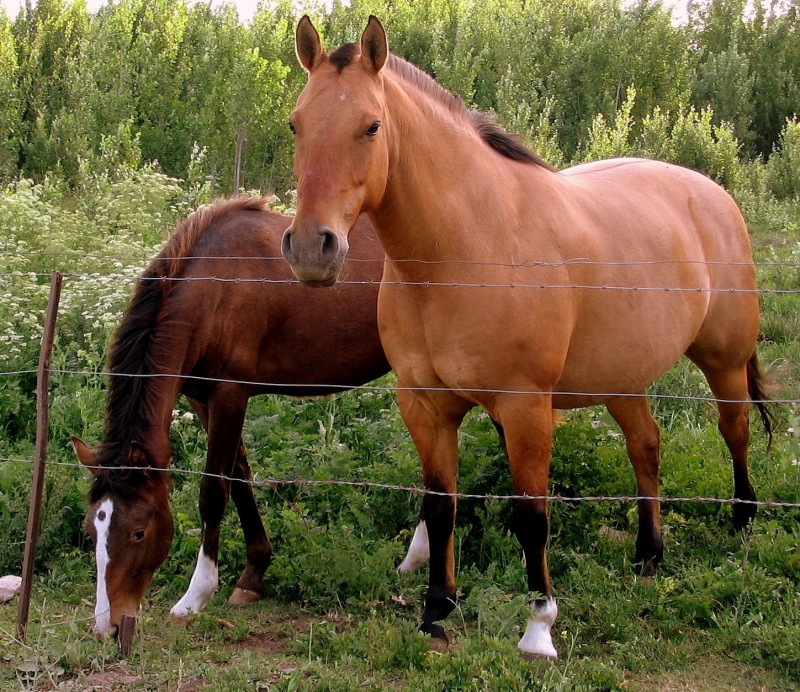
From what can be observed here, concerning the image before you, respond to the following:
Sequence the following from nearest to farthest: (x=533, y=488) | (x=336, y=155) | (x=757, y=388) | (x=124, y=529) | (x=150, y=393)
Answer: (x=336, y=155) → (x=533, y=488) → (x=124, y=529) → (x=150, y=393) → (x=757, y=388)

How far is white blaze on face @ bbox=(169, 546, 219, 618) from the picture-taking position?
403cm

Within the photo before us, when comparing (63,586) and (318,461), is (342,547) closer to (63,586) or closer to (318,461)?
(318,461)

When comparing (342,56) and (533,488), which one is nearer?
(342,56)

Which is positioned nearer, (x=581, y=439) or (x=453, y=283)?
(x=453, y=283)

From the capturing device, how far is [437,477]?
143 inches

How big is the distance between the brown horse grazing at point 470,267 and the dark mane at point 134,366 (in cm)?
112

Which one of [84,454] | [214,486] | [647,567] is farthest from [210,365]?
[647,567]

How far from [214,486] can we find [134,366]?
724 mm

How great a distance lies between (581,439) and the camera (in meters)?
4.93

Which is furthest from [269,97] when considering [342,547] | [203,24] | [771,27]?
[771,27]

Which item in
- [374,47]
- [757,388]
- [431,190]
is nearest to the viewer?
[374,47]

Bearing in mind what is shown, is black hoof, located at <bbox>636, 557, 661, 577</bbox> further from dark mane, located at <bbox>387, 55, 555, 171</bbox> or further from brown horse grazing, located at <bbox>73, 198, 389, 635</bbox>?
dark mane, located at <bbox>387, 55, 555, 171</bbox>

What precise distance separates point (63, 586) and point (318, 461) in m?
1.56

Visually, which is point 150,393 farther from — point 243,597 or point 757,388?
point 757,388
